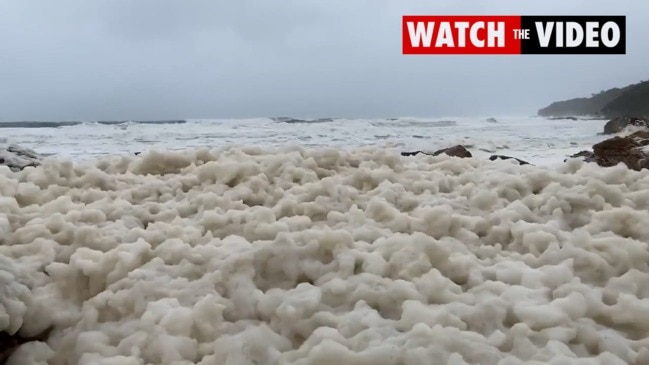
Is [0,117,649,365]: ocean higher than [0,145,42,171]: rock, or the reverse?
[0,145,42,171]: rock

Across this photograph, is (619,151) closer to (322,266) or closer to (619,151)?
(619,151)

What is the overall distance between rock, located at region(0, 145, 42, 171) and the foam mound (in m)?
1.06

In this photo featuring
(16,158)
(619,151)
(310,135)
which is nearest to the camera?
(16,158)

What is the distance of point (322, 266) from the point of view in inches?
71.3

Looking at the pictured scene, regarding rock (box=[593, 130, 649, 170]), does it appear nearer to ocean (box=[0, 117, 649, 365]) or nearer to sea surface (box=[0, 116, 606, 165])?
ocean (box=[0, 117, 649, 365])

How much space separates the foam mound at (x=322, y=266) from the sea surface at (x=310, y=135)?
1134cm

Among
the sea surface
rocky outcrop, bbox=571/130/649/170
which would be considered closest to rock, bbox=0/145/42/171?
rocky outcrop, bbox=571/130/649/170

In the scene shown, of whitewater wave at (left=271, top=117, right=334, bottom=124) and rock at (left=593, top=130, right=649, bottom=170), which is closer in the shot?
rock at (left=593, top=130, right=649, bottom=170)

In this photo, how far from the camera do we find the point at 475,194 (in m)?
2.40

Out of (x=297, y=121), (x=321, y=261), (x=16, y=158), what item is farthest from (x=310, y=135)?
(x=321, y=261)

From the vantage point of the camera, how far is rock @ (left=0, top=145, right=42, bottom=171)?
3.43m

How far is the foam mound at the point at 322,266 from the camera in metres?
1.48

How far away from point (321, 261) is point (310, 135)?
16859 millimetres

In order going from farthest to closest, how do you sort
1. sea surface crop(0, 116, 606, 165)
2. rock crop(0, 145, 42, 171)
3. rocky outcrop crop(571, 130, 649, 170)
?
sea surface crop(0, 116, 606, 165)
rocky outcrop crop(571, 130, 649, 170)
rock crop(0, 145, 42, 171)
